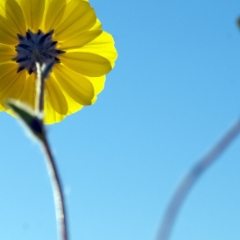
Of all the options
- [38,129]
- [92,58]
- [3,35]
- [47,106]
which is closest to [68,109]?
[47,106]

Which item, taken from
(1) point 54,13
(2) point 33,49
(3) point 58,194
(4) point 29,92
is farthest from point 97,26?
(3) point 58,194

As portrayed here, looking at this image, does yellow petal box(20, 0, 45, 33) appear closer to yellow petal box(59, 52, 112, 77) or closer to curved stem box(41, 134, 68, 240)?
yellow petal box(59, 52, 112, 77)

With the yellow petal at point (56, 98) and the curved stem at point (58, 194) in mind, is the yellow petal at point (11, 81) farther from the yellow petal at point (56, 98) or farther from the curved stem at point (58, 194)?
the curved stem at point (58, 194)

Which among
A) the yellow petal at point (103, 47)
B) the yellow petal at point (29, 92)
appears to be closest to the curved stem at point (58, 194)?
the yellow petal at point (29, 92)

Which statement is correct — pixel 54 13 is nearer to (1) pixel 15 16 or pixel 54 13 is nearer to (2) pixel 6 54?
(1) pixel 15 16

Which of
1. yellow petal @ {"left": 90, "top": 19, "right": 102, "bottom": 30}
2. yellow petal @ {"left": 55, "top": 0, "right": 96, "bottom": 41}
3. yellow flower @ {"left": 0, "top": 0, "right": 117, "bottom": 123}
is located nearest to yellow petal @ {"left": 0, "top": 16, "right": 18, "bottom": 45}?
yellow flower @ {"left": 0, "top": 0, "right": 117, "bottom": 123}

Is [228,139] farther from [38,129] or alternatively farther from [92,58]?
[92,58]
